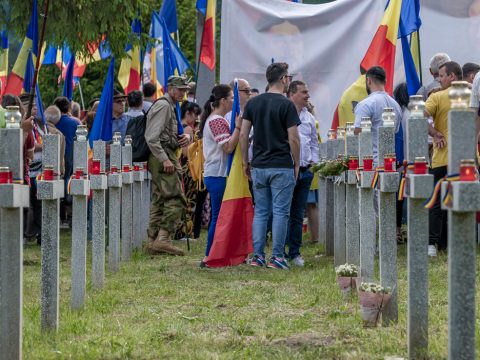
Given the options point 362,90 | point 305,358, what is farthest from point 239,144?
point 305,358

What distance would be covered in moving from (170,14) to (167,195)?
A: 8.91 m

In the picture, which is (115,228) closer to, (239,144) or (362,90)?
(239,144)

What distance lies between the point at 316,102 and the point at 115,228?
642 cm

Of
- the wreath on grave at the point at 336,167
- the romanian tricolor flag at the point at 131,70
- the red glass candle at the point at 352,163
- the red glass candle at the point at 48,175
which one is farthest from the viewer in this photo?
the romanian tricolor flag at the point at 131,70

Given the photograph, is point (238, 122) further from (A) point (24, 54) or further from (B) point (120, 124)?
(B) point (120, 124)

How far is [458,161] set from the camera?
17.2 feet

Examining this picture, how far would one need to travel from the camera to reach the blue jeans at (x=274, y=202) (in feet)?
41.2

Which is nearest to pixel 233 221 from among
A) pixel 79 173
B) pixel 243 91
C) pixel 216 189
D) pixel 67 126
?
pixel 216 189

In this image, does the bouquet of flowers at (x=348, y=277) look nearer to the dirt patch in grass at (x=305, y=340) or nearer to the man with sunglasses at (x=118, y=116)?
the dirt patch in grass at (x=305, y=340)

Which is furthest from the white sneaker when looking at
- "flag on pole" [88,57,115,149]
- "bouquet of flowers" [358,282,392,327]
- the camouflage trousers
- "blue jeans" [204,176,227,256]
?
"bouquet of flowers" [358,282,392,327]

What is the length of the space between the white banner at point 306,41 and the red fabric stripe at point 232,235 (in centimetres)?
498

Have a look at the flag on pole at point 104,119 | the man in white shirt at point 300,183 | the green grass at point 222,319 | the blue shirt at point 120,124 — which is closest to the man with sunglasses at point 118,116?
the blue shirt at point 120,124

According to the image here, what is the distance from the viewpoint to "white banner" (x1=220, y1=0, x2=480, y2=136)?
17.7 meters

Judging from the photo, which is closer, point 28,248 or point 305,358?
point 305,358
